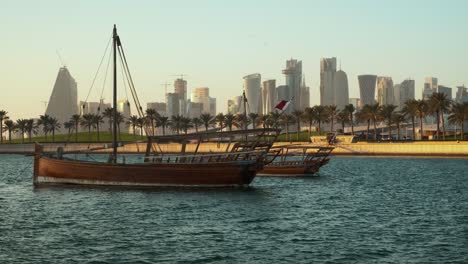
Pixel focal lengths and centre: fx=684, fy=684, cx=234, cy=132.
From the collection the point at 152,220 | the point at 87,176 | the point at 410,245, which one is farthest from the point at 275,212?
the point at 87,176

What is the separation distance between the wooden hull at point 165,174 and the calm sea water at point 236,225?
1.52 m

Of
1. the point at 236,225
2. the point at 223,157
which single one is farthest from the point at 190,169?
the point at 236,225

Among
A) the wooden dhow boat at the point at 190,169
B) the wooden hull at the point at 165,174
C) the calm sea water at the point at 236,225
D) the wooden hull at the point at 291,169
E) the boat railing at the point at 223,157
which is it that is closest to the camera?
the calm sea water at the point at 236,225

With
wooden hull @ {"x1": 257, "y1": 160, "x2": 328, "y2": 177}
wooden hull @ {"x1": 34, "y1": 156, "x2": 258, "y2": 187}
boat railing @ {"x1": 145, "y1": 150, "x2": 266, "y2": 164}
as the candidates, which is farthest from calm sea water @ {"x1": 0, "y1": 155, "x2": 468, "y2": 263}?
wooden hull @ {"x1": 257, "y1": 160, "x2": 328, "y2": 177}

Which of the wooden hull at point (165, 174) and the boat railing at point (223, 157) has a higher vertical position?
the boat railing at point (223, 157)

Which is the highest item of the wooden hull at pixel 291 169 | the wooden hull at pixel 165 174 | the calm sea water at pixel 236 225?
the wooden hull at pixel 165 174

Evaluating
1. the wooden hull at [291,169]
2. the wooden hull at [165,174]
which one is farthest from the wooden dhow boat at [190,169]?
the wooden hull at [291,169]

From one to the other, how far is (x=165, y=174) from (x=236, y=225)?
27.2 meters

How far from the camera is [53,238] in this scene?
1741 inches

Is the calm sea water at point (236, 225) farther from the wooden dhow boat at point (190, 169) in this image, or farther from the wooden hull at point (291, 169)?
the wooden hull at point (291, 169)

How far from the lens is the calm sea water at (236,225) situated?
38.7m

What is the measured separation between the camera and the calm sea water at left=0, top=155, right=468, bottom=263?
38656 millimetres

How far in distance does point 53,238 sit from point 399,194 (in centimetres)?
4203

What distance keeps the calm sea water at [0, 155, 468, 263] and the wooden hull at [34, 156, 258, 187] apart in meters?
1.52
